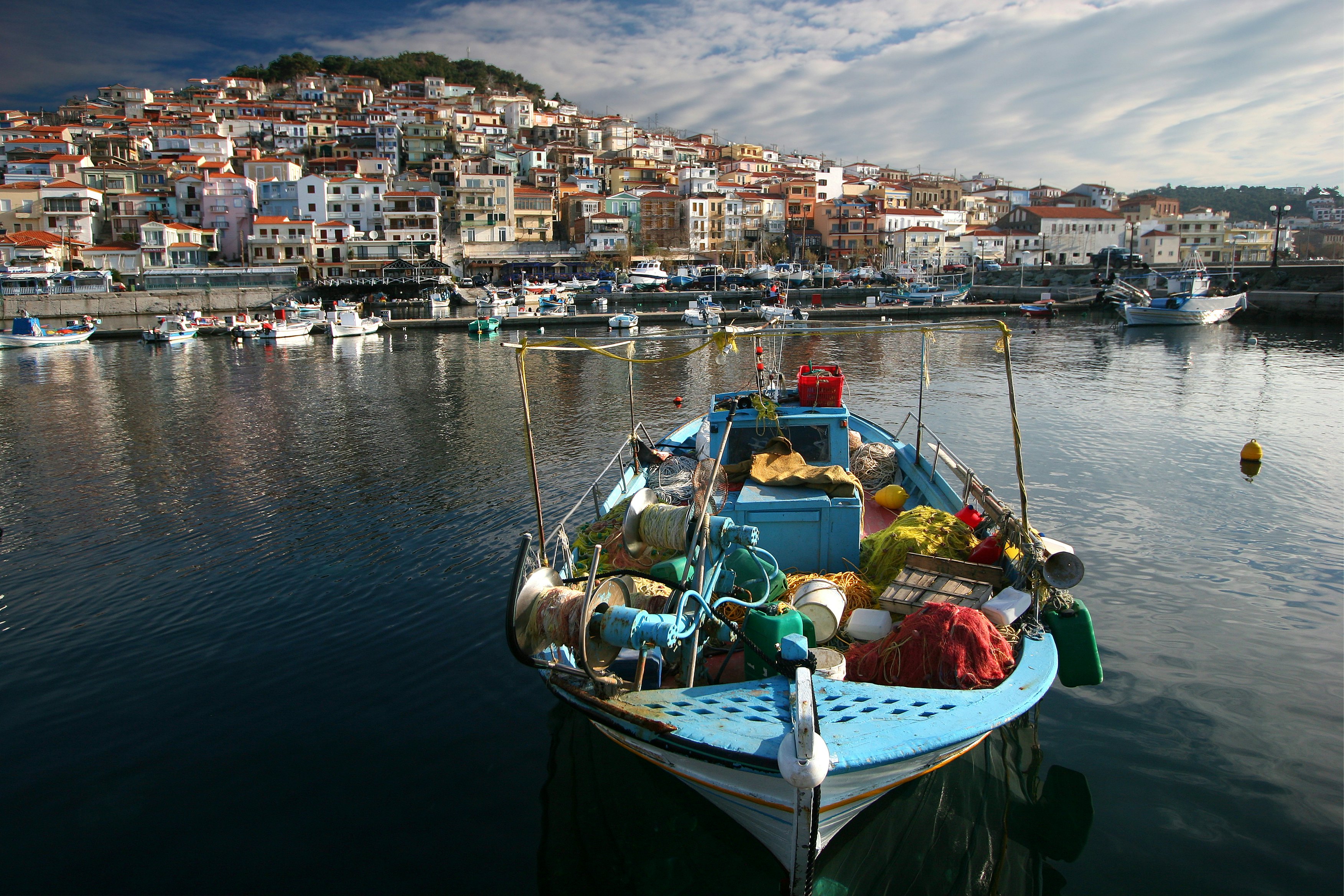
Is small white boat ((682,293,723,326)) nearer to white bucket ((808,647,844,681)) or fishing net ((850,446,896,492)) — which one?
fishing net ((850,446,896,492))

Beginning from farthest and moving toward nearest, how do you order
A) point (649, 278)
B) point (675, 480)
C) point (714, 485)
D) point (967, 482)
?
point (649, 278), point (675, 480), point (967, 482), point (714, 485)

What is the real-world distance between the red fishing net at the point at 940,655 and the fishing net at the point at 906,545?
1424mm

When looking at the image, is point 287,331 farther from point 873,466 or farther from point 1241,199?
point 1241,199

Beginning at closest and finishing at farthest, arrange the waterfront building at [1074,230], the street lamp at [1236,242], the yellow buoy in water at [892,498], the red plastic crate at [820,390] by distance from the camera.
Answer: the red plastic crate at [820,390], the yellow buoy in water at [892,498], the street lamp at [1236,242], the waterfront building at [1074,230]

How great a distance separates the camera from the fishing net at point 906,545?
803 centimetres

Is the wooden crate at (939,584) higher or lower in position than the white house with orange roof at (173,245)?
lower

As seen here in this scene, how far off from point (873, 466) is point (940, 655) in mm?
6416

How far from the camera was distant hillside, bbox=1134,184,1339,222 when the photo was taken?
166750mm

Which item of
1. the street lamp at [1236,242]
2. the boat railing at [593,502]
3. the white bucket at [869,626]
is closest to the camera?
the white bucket at [869,626]

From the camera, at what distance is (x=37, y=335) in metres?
47.8

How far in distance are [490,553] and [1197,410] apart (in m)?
22.6

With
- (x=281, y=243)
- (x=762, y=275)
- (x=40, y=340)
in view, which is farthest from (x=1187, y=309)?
(x=281, y=243)

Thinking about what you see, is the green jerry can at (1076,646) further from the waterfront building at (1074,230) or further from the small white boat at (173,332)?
the waterfront building at (1074,230)

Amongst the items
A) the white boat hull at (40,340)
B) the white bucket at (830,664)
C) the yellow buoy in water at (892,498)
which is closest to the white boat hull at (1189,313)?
the yellow buoy in water at (892,498)
